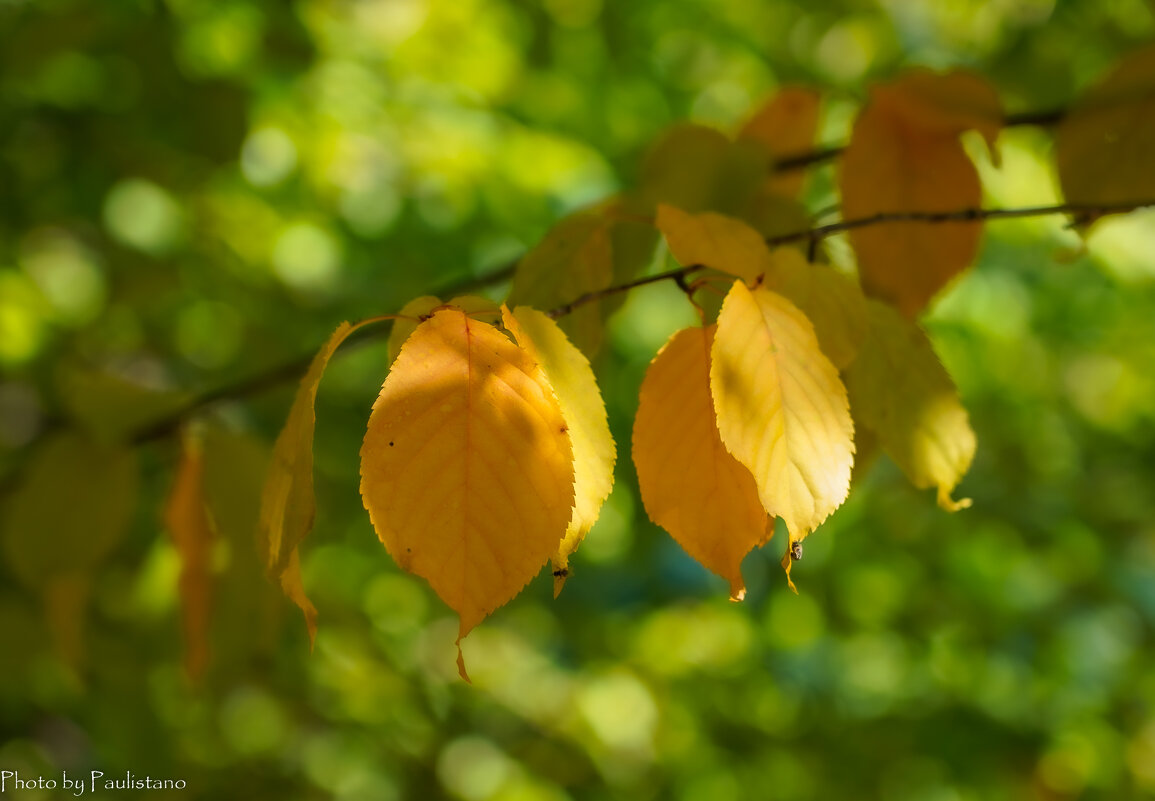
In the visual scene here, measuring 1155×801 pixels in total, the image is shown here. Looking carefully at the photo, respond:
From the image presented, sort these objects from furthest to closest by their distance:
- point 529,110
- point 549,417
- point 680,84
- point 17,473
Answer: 1. point 680,84
2. point 529,110
3. point 17,473
4. point 549,417

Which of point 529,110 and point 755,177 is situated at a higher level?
point 755,177

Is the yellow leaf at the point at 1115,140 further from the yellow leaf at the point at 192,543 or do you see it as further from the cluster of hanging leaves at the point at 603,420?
the yellow leaf at the point at 192,543

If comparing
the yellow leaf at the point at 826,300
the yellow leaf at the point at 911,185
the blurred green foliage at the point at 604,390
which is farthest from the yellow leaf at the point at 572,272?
the blurred green foliage at the point at 604,390

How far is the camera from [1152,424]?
186 centimetres

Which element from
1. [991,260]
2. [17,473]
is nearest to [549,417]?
[17,473]

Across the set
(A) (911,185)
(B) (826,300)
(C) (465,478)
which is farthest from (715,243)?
(A) (911,185)

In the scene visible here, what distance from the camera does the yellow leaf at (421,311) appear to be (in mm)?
438

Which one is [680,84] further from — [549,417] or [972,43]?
[549,417]

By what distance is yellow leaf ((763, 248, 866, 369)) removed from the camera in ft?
1.57

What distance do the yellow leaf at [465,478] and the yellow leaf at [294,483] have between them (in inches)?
1.1

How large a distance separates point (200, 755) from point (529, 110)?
1.40 meters

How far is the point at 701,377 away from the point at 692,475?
0.05 meters

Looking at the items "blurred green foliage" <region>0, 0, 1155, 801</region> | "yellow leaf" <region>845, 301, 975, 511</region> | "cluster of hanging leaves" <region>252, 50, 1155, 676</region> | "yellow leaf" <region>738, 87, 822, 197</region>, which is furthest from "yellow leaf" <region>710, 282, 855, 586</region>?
"blurred green foliage" <region>0, 0, 1155, 801</region>

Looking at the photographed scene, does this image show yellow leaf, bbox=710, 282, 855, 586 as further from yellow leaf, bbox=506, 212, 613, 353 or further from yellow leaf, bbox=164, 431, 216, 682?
yellow leaf, bbox=164, 431, 216, 682
